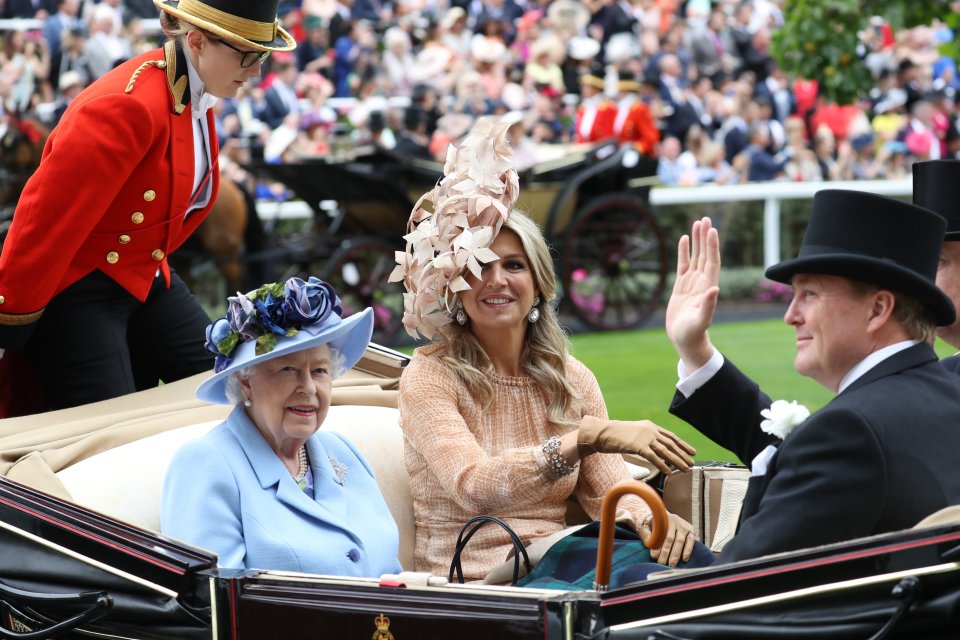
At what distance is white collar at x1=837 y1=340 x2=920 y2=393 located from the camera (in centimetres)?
240

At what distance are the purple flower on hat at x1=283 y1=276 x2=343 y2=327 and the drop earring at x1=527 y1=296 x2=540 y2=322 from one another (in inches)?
22.0

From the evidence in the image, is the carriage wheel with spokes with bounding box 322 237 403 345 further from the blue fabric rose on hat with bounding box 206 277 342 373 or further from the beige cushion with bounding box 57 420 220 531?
the blue fabric rose on hat with bounding box 206 277 342 373

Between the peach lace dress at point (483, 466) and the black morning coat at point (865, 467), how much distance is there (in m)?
0.74

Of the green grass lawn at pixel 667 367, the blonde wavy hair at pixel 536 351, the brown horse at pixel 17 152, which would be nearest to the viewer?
the blonde wavy hair at pixel 536 351

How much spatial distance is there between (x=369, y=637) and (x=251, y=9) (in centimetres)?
165

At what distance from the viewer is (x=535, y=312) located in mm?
3404

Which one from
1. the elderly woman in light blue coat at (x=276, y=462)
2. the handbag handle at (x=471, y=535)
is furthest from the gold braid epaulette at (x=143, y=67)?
the handbag handle at (x=471, y=535)

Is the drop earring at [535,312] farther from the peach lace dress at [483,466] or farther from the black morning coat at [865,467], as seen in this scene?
the black morning coat at [865,467]

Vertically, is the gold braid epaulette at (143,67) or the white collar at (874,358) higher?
the gold braid epaulette at (143,67)

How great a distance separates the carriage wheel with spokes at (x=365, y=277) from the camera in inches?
400

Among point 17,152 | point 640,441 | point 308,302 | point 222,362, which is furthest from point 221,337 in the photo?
point 17,152

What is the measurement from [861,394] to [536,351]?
3.87ft

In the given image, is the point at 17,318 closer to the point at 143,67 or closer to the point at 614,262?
the point at 143,67

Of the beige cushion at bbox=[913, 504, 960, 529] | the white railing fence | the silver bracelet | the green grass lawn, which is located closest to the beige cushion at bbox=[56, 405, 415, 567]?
the silver bracelet
